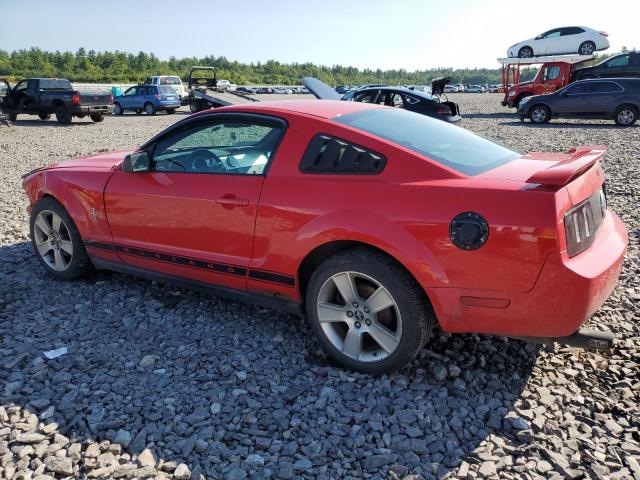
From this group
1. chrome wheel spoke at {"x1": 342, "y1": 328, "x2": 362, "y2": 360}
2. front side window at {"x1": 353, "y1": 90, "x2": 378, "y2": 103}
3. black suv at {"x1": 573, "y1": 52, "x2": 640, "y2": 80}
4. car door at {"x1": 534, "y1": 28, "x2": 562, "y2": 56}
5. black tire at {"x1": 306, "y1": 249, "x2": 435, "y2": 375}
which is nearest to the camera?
black tire at {"x1": 306, "y1": 249, "x2": 435, "y2": 375}

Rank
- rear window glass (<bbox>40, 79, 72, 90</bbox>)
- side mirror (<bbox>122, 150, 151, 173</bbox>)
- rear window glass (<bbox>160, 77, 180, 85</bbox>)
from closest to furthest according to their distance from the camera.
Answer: side mirror (<bbox>122, 150, 151, 173</bbox>) < rear window glass (<bbox>40, 79, 72, 90</bbox>) < rear window glass (<bbox>160, 77, 180, 85</bbox>)

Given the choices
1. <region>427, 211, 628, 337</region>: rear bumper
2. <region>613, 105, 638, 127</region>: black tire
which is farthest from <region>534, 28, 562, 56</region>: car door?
<region>427, 211, 628, 337</region>: rear bumper

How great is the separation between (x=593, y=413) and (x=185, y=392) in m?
2.19

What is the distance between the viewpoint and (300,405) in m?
2.82

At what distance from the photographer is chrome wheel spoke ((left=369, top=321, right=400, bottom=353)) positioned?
115 inches

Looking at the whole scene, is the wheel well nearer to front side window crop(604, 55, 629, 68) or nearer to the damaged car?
the damaged car

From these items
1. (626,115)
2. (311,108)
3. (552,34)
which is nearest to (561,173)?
(311,108)

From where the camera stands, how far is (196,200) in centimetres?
348

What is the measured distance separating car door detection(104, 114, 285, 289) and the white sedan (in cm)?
2357

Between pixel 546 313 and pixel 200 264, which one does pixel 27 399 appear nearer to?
pixel 200 264

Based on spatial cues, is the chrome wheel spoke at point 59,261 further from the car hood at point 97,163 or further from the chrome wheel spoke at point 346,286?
the chrome wheel spoke at point 346,286

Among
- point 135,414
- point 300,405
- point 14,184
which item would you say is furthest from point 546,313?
point 14,184

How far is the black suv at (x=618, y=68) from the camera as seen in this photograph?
20.1 metres

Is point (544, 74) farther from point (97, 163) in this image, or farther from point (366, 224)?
point (366, 224)
